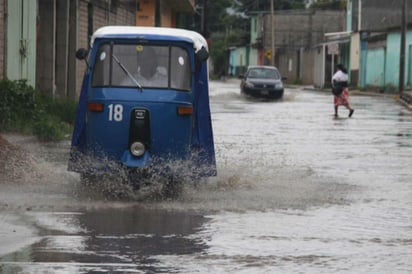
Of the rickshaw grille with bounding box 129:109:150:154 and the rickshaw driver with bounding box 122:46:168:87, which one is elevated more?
the rickshaw driver with bounding box 122:46:168:87

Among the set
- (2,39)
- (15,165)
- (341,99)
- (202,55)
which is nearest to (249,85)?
(341,99)

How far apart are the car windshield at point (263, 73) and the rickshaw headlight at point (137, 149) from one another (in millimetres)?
34905

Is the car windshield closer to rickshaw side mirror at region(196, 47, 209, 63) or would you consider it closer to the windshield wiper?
rickshaw side mirror at region(196, 47, 209, 63)

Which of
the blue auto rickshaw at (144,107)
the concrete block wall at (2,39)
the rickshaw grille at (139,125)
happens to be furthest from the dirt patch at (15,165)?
the concrete block wall at (2,39)

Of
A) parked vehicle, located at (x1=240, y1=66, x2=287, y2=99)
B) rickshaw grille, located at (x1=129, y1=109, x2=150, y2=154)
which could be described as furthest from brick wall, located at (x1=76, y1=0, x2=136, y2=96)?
rickshaw grille, located at (x1=129, y1=109, x2=150, y2=154)

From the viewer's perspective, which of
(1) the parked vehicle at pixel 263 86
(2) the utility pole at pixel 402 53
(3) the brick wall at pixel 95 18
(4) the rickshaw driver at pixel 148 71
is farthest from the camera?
(2) the utility pole at pixel 402 53

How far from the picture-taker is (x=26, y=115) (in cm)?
2053

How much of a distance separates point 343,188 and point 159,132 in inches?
129

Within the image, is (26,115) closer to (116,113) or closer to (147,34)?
(147,34)

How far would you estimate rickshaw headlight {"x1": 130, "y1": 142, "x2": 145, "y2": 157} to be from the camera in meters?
12.2

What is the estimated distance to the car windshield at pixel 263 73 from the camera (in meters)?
46.9

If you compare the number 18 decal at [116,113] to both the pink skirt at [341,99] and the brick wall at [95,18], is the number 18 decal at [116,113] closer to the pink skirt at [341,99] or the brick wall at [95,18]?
the brick wall at [95,18]

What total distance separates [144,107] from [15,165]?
2.87m

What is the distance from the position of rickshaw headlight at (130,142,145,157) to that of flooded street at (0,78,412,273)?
49 centimetres
